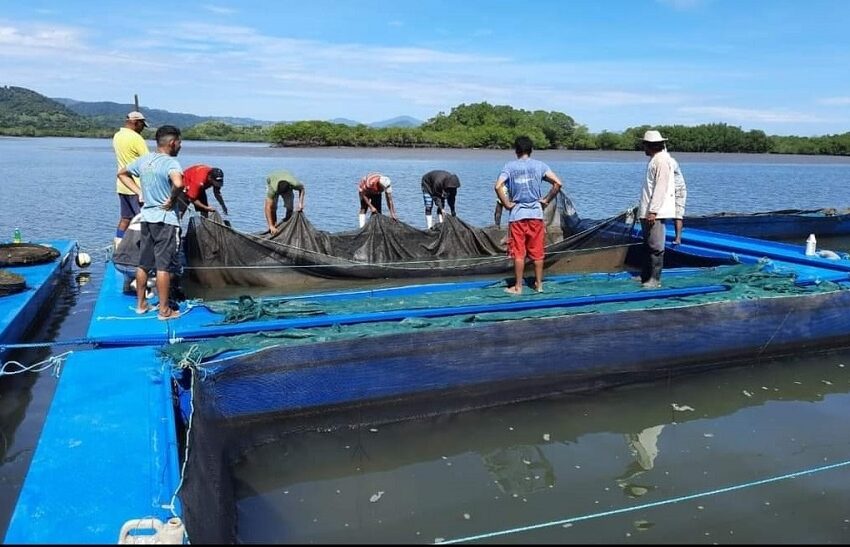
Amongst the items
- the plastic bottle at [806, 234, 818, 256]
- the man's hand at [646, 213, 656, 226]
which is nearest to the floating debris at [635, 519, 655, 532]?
the man's hand at [646, 213, 656, 226]

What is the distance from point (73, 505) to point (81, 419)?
93 cm

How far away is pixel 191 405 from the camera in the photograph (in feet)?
14.5

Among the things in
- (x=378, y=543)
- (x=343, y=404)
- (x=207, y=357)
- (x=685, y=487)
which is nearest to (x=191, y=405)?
(x=207, y=357)

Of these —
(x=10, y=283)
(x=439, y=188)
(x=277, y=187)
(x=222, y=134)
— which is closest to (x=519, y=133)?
(x=222, y=134)

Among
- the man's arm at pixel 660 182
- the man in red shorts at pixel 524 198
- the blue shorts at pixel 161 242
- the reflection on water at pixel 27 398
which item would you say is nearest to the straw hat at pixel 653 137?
the man's arm at pixel 660 182

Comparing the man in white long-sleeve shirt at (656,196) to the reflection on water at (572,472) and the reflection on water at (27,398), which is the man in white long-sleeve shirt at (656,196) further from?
the reflection on water at (27,398)

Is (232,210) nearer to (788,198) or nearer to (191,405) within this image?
(191,405)

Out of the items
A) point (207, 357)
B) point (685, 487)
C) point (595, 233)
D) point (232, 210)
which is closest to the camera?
point (685, 487)

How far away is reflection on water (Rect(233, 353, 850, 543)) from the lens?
12.8 feet

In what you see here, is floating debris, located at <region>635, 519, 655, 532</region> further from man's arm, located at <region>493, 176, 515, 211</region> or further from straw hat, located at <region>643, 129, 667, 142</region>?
straw hat, located at <region>643, 129, 667, 142</region>

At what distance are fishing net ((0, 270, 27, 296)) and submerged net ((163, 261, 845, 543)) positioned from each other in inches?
90.3

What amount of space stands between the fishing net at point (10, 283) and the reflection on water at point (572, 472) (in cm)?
365

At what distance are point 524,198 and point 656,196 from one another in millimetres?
1452

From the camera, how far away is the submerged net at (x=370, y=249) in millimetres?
8203
